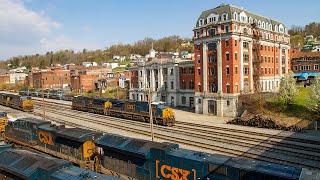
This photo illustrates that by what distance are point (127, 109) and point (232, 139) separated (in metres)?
20.0

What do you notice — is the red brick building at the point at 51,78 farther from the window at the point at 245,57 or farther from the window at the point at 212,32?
the window at the point at 245,57

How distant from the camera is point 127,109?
4538 cm

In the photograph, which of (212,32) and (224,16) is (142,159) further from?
(224,16)

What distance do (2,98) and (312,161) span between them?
6871cm

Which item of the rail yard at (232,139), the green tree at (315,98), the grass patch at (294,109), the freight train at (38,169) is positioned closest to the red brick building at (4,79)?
the rail yard at (232,139)

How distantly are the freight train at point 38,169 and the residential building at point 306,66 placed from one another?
67.2m

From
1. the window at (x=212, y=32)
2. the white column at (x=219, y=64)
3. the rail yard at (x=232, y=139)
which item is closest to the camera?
the rail yard at (x=232, y=139)

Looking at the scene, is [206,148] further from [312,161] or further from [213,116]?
[213,116]

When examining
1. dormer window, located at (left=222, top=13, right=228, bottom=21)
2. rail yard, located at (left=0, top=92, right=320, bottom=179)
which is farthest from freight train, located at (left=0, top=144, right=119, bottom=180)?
dormer window, located at (left=222, top=13, right=228, bottom=21)

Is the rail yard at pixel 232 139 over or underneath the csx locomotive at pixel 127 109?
underneath

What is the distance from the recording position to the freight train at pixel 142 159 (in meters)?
13.5

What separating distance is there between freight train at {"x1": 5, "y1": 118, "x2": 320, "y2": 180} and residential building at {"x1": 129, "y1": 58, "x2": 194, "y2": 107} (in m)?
32.8

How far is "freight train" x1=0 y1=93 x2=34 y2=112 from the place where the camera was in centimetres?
5647

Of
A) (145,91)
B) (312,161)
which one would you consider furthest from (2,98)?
(312,161)
